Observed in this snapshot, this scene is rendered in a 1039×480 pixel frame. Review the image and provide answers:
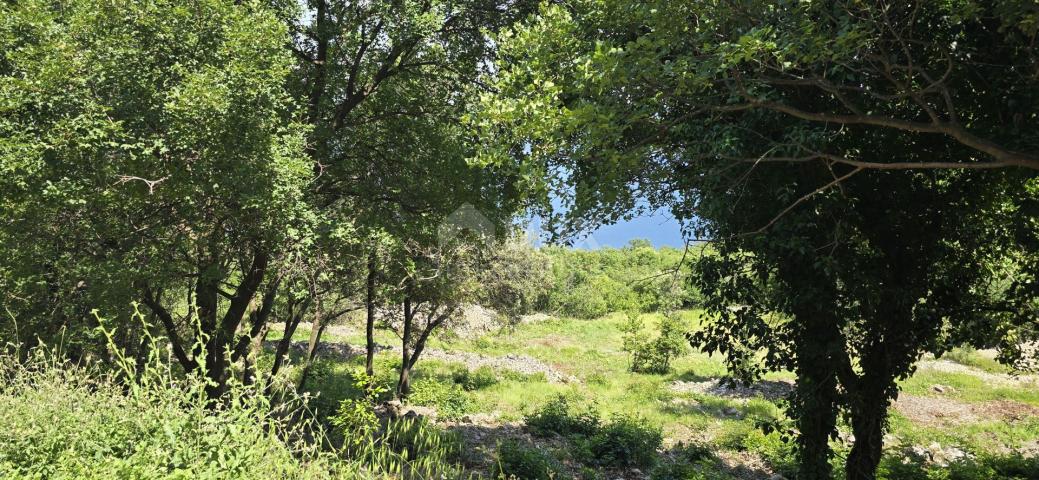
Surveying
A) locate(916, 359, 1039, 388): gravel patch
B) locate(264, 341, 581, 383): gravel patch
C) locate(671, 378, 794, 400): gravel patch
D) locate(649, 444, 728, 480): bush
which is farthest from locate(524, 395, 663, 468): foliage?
locate(916, 359, 1039, 388): gravel patch

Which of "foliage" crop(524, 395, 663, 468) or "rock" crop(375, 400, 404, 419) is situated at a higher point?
"foliage" crop(524, 395, 663, 468)

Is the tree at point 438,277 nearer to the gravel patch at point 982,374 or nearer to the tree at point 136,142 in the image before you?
the tree at point 136,142

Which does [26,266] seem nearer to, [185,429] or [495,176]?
[185,429]

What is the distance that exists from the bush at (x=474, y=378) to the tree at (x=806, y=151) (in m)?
12.5

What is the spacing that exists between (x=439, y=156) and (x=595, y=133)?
4911mm

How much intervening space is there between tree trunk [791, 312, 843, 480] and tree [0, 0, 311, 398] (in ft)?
18.2

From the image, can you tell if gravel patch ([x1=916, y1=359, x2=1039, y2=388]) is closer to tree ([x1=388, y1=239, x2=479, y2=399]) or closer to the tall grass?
tree ([x1=388, y1=239, x2=479, y2=399])

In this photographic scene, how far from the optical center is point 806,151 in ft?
16.5

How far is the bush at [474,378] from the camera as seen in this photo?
716 inches

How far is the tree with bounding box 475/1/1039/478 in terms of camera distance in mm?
4570

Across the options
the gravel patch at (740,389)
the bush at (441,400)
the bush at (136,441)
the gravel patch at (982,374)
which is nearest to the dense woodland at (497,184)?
the bush at (136,441)

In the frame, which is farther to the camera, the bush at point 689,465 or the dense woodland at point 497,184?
the bush at point 689,465

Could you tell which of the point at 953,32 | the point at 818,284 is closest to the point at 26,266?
the point at 818,284

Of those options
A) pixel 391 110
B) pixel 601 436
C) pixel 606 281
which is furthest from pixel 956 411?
pixel 606 281
